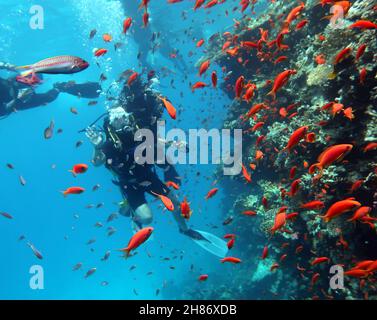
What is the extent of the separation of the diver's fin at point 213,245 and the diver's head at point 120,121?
3966 millimetres


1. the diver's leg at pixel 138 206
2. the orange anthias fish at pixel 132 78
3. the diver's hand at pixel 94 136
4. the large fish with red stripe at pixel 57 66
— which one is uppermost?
the orange anthias fish at pixel 132 78

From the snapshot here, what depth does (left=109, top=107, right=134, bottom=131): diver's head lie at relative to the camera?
6770 mm

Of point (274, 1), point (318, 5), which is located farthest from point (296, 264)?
point (274, 1)

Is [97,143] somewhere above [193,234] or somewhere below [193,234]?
above

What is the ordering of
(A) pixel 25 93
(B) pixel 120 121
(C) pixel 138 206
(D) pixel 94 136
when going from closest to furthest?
1. (B) pixel 120 121
2. (D) pixel 94 136
3. (C) pixel 138 206
4. (A) pixel 25 93

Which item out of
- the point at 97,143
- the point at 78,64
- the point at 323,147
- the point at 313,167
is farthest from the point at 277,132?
the point at 78,64

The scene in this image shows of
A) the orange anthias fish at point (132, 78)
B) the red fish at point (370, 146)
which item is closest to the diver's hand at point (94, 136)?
the orange anthias fish at point (132, 78)

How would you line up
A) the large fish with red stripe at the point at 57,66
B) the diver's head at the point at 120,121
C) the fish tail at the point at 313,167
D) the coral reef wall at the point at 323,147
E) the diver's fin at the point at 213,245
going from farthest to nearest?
the diver's fin at the point at 213,245
the diver's head at the point at 120,121
the coral reef wall at the point at 323,147
the fish tail at the point at 313,167
the large fish with red stripe at the point at 57,66

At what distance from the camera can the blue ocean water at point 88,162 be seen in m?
27.5

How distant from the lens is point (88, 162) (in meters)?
53.1

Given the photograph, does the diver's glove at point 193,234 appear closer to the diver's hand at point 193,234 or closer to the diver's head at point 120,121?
the diver's hand at point 193,234

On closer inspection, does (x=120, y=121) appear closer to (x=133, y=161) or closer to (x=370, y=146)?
(x=133, y=161)

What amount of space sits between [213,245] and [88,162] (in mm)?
48760

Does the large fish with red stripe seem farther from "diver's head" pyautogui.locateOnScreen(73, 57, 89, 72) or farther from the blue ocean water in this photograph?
the blue ocean water
